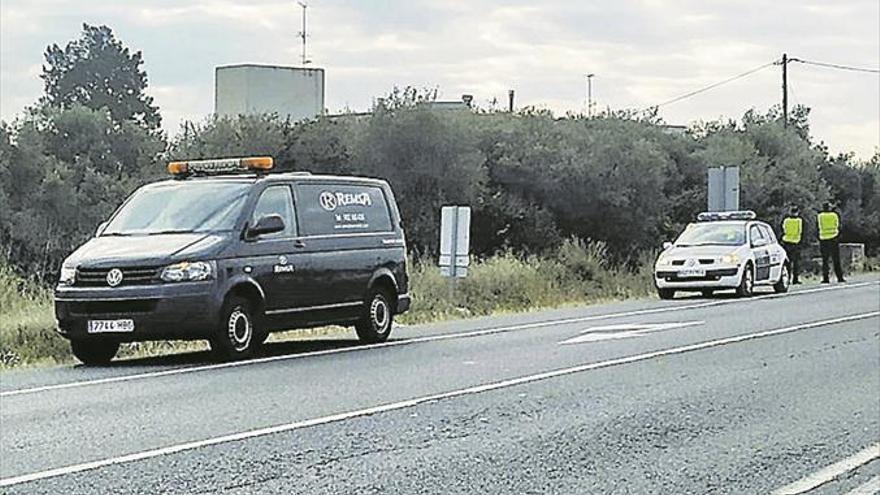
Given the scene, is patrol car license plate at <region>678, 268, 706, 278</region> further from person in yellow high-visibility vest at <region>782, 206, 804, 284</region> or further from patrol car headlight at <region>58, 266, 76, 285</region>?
patrol car headlight at <region>58, 266, 76, 285</region>

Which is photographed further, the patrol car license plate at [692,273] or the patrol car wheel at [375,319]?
the patrol car license plate at [692,273]

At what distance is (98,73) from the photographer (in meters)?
79.9

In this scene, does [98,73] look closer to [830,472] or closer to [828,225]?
[828,225]

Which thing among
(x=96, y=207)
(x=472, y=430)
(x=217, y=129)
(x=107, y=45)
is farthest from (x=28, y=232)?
(x=107, y=45)

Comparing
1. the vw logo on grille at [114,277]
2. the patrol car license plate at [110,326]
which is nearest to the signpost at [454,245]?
the vw logo on grille at [114,277]

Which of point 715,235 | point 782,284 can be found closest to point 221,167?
point 715,235

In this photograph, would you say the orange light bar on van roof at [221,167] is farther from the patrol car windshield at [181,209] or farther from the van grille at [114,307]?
the van grille at [114,307]

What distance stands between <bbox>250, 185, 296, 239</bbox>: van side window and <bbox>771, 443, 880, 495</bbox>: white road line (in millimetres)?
7598

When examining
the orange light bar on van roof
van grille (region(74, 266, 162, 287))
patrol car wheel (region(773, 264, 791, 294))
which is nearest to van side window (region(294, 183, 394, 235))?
the orange light bar on van roof

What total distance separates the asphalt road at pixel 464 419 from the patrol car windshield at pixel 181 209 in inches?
54.7

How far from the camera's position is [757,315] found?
22.1 m

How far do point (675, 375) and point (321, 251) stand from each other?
441 cm

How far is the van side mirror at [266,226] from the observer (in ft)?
50.1

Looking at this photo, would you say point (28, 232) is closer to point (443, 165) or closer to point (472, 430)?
point (443, 165)
